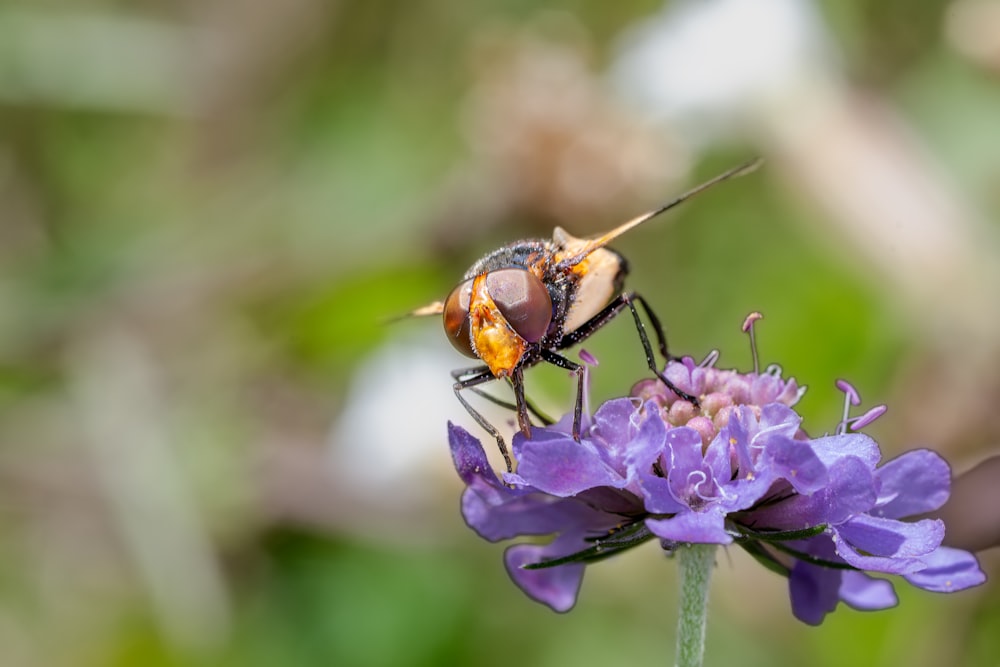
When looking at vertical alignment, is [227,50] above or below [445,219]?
above

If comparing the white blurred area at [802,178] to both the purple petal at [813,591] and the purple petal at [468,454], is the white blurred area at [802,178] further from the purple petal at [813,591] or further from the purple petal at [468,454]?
the purple petal at [468,454]

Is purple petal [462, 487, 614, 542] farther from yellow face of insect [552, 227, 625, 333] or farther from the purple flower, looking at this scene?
yellow face of insect [552, 227, 625, 333]

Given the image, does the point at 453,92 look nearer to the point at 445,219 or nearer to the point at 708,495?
the point at 445,219

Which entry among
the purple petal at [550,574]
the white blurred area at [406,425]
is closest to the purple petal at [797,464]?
the purple petal at [550,574]

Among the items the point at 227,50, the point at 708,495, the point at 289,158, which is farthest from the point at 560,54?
the point at 708,495

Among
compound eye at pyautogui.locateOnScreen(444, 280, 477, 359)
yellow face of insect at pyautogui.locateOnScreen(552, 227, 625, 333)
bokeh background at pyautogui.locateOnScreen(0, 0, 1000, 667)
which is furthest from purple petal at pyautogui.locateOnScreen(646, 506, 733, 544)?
bokeh background at pyautogui.locateOnScreen(0, 0, 1000, 667)
